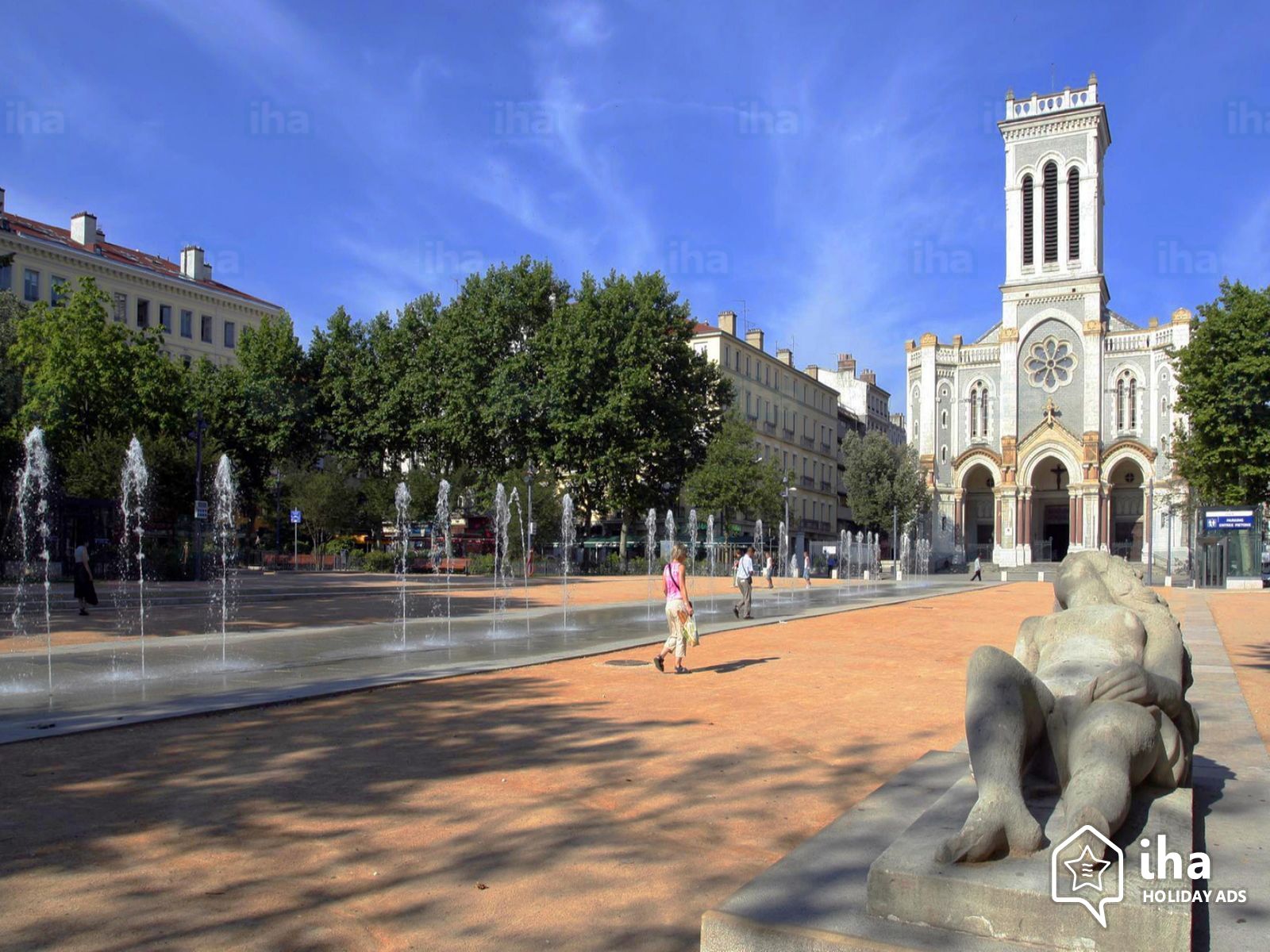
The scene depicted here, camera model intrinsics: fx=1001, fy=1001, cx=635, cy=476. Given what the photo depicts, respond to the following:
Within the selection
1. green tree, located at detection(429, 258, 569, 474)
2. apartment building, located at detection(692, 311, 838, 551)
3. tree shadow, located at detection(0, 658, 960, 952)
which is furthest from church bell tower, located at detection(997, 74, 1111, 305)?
tree shadow, located at detection(0, 658, 960, 952)

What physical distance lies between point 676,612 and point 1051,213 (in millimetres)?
67303

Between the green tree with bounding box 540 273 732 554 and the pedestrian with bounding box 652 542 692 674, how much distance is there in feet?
116

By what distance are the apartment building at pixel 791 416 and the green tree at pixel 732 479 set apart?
428 inches

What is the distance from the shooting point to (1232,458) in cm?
4012

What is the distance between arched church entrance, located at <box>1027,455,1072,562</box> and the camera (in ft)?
231

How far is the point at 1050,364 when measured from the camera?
68812 mm

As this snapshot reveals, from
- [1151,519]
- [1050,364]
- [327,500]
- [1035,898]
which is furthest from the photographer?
[1050,364]

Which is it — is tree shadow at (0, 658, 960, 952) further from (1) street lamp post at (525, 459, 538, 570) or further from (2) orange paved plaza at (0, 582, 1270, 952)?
(1) street lamp post at (525, 459, 538, 570)

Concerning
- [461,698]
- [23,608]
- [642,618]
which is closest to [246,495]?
[23,608]

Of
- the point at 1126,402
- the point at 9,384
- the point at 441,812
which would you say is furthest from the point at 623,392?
the point at 441,812

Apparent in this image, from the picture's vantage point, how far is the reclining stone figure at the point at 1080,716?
11.5 feet

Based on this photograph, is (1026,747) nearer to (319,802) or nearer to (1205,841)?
(1205,841)

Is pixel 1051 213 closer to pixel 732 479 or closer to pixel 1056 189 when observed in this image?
pixel 1056 189

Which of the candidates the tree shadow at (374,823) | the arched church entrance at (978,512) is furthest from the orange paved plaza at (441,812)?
the arched church entrance at (978,512)
